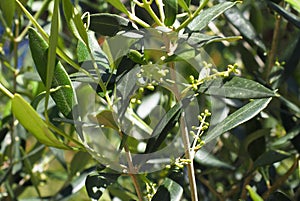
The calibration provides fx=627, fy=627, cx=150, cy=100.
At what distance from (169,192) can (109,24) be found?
200 millimetres

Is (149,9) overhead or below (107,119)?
overhead

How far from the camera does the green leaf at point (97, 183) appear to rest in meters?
0.68

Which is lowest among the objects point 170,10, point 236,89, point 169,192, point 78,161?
point 78,161

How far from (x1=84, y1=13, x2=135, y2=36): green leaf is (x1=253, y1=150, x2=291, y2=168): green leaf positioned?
32 cm

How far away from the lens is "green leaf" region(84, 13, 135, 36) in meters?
0.69

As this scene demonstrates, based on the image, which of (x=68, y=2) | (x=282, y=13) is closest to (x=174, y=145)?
(x=282, y=13)

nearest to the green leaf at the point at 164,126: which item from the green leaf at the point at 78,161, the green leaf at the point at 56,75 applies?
the green leaf at the point at 56,75

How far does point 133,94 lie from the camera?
0.68 meters

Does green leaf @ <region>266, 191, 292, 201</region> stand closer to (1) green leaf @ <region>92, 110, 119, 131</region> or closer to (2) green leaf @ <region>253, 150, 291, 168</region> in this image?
(2) green leaf @ <region>253, 150, 291, 168</region>

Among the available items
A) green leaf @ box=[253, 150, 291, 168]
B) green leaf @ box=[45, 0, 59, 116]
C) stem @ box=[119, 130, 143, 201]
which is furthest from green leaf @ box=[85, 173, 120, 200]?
green leaf @ box=[253, 150, 291, 168]

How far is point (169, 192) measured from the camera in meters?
0.71

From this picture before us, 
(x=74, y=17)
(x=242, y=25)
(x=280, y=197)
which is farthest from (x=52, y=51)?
(x=242, y=25)

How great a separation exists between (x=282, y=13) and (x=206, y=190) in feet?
1.55

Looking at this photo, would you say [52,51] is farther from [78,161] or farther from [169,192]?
[78,161]
